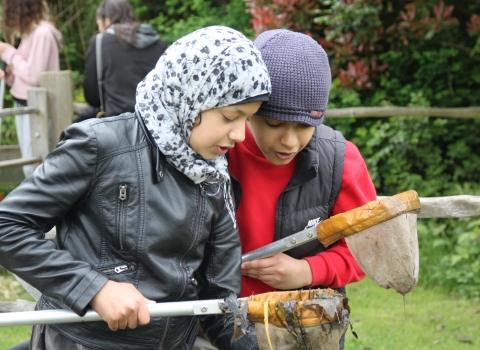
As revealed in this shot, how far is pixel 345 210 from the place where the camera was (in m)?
2.41

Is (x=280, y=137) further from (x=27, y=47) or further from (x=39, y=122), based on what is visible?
(x=27, y=47)

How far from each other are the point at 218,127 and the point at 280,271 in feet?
1.90

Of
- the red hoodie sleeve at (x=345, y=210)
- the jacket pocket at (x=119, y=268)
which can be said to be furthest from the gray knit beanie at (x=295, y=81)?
the jacket pocket at (x=119, y=268)

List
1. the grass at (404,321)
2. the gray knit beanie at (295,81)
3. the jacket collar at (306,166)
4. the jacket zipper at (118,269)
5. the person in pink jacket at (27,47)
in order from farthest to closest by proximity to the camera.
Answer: the person in pink jacket at (27,47), the grass at (404,321), the jacket collar at (306,166), the gray knit beanie at (295,81), the jacket zipper at (118,269)

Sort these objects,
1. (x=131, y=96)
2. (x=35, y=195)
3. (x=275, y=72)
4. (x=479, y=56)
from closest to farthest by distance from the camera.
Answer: (x=35, y=195) < (x=275, y=72) < (x=131, y=96) < (x=479, y=56)

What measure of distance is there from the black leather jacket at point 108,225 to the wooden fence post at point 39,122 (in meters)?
3.66

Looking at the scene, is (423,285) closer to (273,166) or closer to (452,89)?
(452,89)

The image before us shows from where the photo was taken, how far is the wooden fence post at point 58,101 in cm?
561

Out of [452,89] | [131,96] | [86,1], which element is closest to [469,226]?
[452,89]

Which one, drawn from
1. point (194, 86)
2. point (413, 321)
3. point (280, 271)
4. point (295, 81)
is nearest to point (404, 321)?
point (413, 321)

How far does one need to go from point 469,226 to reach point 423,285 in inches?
21.7

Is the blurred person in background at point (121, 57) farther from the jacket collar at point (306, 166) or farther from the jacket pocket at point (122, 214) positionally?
the jacket pocket at point (122, 214)

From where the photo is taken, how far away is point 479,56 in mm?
6715

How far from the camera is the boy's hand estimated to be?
6.15 ft
